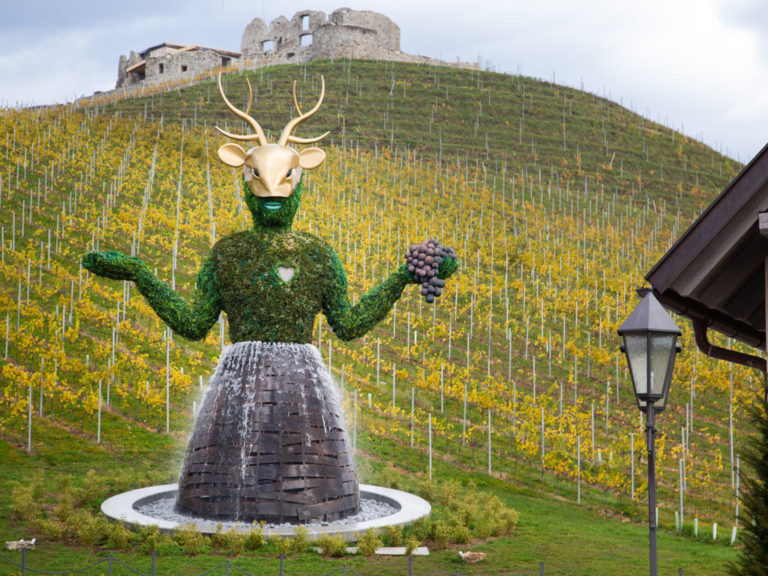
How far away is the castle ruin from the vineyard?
17.2m

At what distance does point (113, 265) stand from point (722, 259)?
24.4ft

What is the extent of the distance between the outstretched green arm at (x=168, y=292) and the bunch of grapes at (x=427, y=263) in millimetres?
2513

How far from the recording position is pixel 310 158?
1114 centimetres

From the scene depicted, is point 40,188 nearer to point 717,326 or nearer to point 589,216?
point 589,216

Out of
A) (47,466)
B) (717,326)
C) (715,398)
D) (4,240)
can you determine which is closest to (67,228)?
(4,240)

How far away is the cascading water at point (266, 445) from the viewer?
32.9ft

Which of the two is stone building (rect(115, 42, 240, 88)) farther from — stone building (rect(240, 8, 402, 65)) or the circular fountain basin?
the circular fountain basin

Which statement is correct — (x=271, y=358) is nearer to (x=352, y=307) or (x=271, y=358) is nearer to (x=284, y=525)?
(x=352, y=307)

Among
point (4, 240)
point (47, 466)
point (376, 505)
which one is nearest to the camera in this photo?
point (376, 505)

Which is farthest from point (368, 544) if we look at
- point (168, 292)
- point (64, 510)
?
point (64, 510)

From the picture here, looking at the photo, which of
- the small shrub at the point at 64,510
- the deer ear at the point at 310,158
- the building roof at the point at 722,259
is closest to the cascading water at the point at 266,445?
the small shrub at the point at 64,510

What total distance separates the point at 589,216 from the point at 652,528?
3804cm

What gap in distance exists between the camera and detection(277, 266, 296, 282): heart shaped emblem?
1051 cm

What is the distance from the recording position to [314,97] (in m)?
55.9
